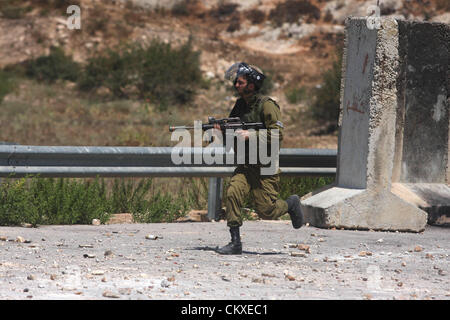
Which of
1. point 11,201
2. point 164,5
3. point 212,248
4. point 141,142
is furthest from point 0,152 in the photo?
point 164,5

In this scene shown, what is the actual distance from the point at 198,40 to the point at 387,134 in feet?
88.9

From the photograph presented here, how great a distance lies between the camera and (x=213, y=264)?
6.50 metres

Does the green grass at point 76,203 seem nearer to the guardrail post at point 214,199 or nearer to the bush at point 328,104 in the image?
the guardrail post at point 214,199

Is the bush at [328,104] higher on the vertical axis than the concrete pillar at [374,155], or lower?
higher

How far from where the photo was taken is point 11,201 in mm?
8547

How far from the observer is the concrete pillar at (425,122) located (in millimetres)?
9625

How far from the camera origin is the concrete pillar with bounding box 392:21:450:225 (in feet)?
31.6

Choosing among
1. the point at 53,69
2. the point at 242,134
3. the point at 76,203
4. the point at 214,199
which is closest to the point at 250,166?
the point at 242,134

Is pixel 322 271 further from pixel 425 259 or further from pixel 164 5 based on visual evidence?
pixel 164 5

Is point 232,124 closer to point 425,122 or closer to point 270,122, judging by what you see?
point 270,122

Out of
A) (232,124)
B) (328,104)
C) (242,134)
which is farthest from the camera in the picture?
(328,104)

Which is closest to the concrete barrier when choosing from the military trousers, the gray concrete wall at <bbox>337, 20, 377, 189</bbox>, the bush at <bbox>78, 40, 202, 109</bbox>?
the gray concrete wall at <bbox>337, 20, 377, 189</bbox>

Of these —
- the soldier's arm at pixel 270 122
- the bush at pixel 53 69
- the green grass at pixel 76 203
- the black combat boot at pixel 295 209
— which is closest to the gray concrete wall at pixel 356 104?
the green grass at pixel 76 203

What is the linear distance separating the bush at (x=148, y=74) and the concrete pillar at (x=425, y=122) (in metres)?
19.9
